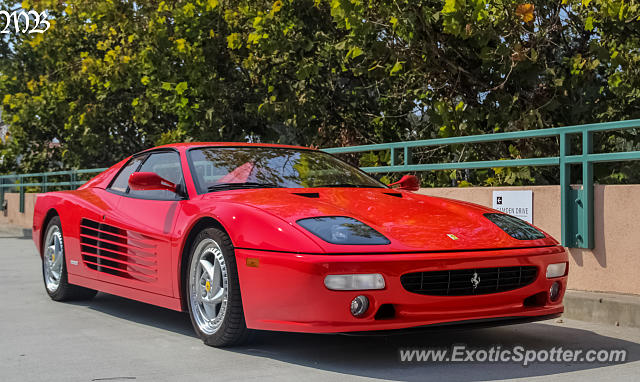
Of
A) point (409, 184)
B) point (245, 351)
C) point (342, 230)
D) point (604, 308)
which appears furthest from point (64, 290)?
point (604, 308)

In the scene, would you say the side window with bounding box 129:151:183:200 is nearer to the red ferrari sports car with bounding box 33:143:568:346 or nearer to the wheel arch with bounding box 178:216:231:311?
the red ferrari sports car with bounding box 33:143:568:346

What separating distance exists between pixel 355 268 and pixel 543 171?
6.21 metres

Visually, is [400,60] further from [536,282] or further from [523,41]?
[536,282]

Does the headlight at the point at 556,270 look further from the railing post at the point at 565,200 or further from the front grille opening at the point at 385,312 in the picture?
the railing post at the point at 565,200

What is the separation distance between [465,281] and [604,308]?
2062 millimetres

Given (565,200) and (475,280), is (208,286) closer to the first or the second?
(475,280)

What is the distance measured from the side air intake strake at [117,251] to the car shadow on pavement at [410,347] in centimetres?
41

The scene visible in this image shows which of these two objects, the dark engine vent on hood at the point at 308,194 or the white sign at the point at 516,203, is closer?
the dark engine vent on hood at the point at 308,194

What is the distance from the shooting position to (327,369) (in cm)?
453

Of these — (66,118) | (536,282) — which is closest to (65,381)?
(536,282)

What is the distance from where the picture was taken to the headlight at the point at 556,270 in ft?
16.6

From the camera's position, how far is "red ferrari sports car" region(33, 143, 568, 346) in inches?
174

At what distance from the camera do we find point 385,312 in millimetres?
4492

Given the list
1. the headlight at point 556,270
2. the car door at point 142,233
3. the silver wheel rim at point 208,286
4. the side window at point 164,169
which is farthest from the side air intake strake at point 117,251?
the headlight at point 556,270
